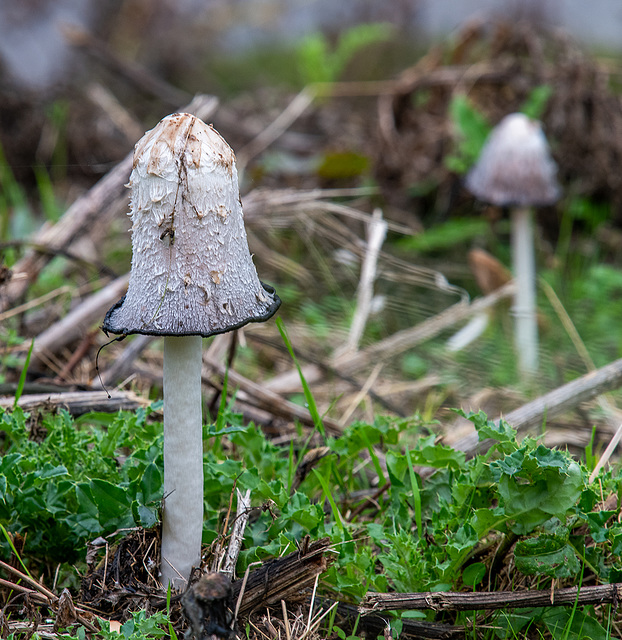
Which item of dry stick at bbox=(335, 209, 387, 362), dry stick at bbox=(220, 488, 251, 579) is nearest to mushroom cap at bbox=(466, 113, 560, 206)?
dry stick at bbox=(335, 209, 387, 362)

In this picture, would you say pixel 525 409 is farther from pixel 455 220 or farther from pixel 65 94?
pixel 65 94

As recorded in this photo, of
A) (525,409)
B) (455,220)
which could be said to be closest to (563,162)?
(455,220)

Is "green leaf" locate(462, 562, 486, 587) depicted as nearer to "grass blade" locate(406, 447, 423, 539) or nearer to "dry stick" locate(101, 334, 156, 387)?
"grass blade" locate(406, 447, 423, 539)

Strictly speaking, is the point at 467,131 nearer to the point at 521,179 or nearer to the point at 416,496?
the point at 521,179

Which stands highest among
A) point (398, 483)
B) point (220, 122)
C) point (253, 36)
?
point (253, 36)

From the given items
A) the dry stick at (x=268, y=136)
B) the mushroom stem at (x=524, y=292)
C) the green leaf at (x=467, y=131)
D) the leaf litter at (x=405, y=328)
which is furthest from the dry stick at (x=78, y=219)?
the mushroom stem at (x=524, y=292)
